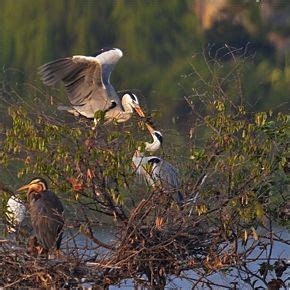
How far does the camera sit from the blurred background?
7.96m

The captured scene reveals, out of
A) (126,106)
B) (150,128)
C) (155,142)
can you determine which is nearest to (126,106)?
(126,106)

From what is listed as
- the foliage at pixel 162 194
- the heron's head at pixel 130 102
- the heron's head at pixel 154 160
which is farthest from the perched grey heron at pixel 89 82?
the foliage at pixel 162 194

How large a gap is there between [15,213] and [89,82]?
4.20ft

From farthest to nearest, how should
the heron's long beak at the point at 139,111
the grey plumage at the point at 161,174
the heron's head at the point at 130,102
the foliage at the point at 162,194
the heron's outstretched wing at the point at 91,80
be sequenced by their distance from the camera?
1. the heron's outstretched wing at the point at 91,80
2. the heron's head at the point at 130,102
3. the heron's long beak at the point at 139,111
4. the grey plumage at the point at 161,174
5. the foliage at the point at 162,194

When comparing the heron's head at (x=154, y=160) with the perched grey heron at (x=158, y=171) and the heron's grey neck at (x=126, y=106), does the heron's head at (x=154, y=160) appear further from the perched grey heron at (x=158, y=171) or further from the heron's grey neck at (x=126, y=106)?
the heron's grey neck at (x=126, y=106)

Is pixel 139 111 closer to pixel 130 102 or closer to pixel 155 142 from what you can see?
pixel 155 142

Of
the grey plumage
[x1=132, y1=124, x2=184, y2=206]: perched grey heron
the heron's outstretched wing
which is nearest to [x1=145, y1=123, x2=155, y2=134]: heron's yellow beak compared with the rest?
[x1=132, y1=124, x2=184, y2=206]: perched grey heron

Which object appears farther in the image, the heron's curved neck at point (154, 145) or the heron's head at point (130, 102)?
the heron's head at point (130, 102)

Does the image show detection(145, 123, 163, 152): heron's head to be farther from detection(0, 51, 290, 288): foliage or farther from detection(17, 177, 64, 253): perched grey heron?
detection(17, 177, 64, 253): perched grey heron

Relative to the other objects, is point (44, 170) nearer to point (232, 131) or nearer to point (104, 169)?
point (104, 169)

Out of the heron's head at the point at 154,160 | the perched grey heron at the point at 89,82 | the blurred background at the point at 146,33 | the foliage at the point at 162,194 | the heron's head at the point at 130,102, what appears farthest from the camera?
the blurred background at the point at 146,33

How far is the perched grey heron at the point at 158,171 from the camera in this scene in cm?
484

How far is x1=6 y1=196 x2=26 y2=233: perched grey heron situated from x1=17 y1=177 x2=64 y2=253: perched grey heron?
0.22 feet

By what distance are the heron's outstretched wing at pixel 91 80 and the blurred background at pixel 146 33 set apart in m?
1.13
